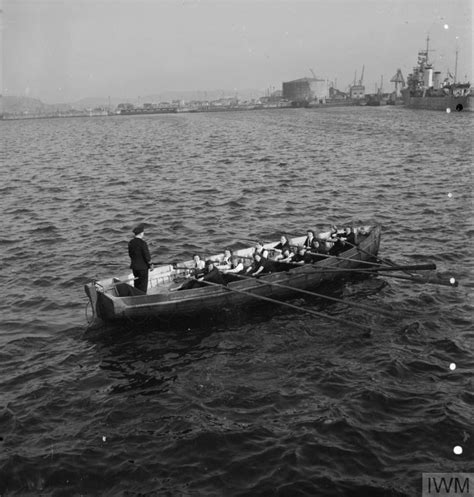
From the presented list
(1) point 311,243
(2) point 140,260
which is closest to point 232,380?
(2) point 140,260

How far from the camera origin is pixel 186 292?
16.4m

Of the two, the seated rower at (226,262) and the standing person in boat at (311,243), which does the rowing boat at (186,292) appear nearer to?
the seated rower at (226,262)

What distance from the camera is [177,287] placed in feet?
58.2

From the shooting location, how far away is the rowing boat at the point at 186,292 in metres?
15.8

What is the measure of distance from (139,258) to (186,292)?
5.96 ft

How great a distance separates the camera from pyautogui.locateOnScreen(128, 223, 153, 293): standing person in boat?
15.9 m

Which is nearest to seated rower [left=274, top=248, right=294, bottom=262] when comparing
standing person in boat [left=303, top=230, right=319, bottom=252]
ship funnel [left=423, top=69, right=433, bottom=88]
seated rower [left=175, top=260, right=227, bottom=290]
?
standing person in boat [left=303, top=230, right=319, bottom=252]

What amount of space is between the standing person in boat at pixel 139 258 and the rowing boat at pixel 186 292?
41 cm

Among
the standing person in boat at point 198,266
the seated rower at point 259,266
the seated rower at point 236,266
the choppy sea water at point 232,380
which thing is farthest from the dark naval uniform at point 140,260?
the seated rower at point 259,266

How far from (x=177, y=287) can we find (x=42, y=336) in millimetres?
4551

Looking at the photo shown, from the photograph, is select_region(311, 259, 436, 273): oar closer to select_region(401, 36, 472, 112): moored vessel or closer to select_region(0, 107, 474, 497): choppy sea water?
select_region(0, 107, 474, 497): choppy sea water

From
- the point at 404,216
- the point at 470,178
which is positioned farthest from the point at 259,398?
the point at 470,178

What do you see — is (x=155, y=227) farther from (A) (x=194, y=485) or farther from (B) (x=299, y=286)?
(A) (x=194, y=485)

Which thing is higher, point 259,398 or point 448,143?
point 448,143
